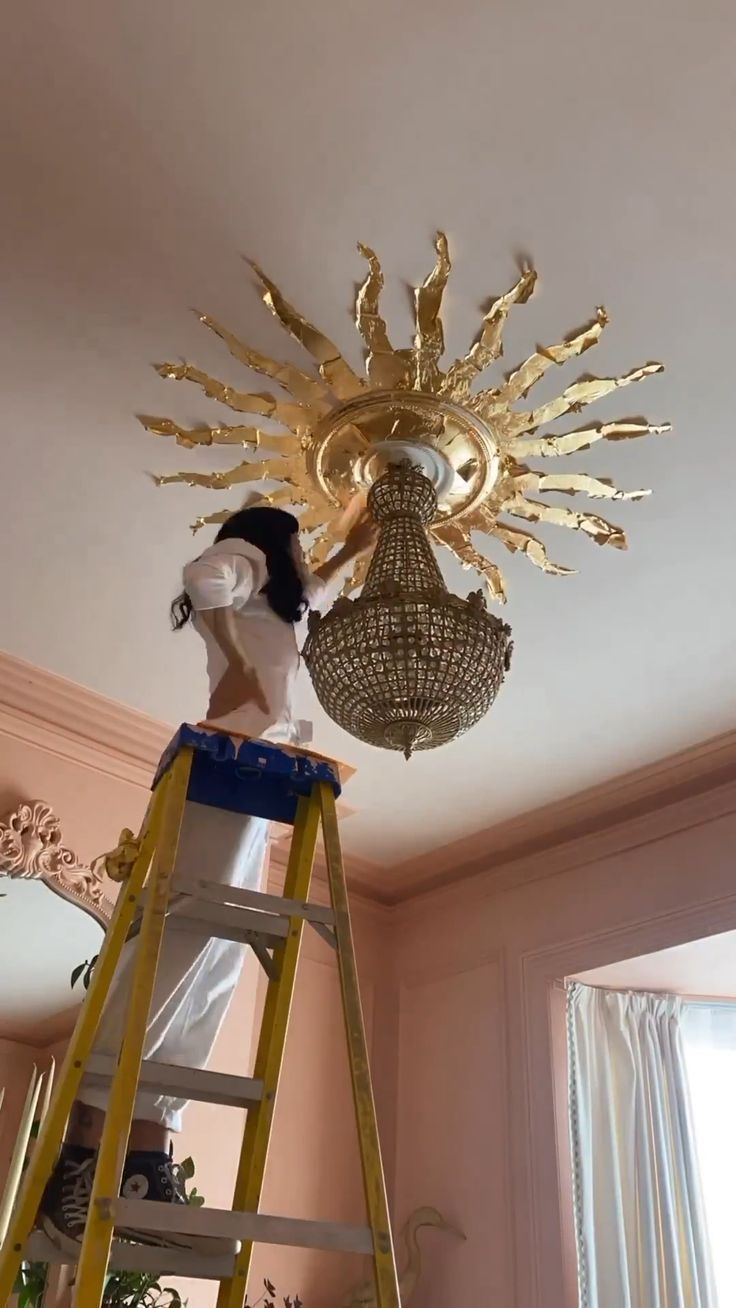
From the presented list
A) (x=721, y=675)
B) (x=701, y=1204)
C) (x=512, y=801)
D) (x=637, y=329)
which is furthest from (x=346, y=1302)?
(x=637, y=329)

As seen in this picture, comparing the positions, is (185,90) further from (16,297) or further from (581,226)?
(581,226)

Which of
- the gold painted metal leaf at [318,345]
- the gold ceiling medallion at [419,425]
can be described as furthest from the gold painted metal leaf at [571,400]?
the gold painted metal leaf at [318,345]

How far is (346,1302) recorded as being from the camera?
327cm

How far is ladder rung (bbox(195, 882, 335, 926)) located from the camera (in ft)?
4.42

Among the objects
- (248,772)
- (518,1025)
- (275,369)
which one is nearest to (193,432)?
(275,369)

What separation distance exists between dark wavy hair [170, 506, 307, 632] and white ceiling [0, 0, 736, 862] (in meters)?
0.33

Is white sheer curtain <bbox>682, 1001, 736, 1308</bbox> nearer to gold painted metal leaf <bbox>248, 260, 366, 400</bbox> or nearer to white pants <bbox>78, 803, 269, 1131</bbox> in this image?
white pants <bbox>78, 803, 269, 1131</bbox>

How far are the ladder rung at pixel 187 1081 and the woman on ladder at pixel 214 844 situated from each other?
Answer: 52 millimetres

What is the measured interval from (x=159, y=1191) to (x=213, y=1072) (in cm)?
27

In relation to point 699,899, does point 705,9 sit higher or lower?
higher

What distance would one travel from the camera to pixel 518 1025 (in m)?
3.40

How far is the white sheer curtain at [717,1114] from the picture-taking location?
304cm

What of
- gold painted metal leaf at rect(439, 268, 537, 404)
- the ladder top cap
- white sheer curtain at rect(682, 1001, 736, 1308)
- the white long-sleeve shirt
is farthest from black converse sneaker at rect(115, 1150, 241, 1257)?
white sheer curtain at rect(682, 1001, 736, 1308)

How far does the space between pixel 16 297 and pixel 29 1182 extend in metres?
1.47
